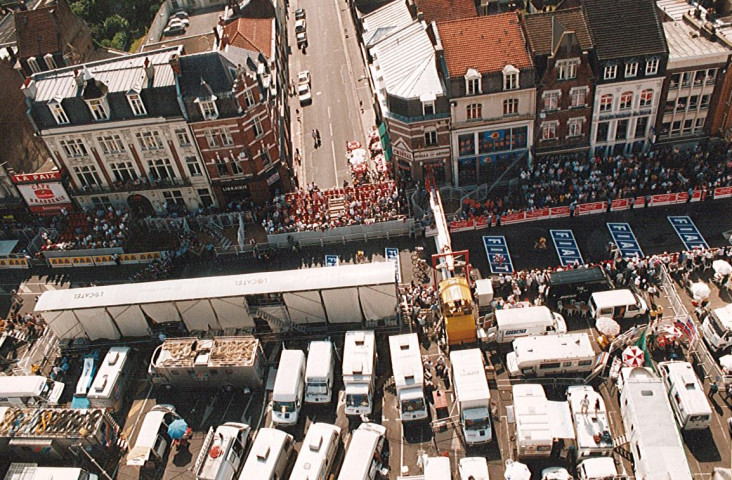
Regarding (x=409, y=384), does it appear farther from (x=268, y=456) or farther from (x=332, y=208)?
(x=332, y=208)

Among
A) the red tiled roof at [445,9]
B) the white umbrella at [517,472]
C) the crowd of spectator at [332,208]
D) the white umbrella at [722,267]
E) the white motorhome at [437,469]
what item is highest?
the red tiled roof at [445,9]

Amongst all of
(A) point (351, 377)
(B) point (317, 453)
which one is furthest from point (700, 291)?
(B) point (317, 453)

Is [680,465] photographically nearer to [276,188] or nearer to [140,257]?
[276,188]

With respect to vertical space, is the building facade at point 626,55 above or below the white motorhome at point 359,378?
above

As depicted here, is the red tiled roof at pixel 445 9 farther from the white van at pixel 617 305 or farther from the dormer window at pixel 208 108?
the white van at pixel 617 305

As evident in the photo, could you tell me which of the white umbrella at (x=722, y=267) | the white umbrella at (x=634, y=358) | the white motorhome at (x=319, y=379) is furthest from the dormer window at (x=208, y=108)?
the white umbrella at (x=722, y=267)

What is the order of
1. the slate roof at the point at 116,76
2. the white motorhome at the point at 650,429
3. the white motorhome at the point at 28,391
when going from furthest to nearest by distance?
the slate roof at the point at 116,76 → the white motorhome at the point at 28,391 → the white motorhome at the point at 650,429

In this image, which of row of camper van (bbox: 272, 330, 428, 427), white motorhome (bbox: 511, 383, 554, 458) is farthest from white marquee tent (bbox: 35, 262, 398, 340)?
white motorhome (bbox: 511, 383, 554, 458)

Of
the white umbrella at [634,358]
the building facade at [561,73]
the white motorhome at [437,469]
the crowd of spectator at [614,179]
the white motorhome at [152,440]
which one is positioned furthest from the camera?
the crowd of spectator at [614,179]
